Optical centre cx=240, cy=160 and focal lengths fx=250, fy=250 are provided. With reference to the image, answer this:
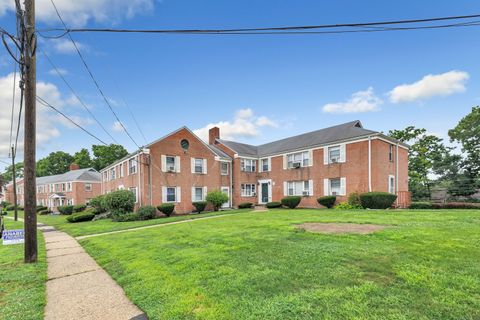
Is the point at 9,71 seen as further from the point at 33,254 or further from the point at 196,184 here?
the point at 196,184

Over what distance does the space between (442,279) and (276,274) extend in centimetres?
243

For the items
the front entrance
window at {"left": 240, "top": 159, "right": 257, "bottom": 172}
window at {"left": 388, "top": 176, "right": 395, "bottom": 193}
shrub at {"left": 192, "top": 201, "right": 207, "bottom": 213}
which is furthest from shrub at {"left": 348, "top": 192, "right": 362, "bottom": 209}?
shrub at {"left": 192, "top": 201, "right": 207, "bottom": 213}

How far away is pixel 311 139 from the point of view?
23578 millimetres

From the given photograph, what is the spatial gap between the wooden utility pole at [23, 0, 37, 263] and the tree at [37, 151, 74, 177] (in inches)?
3017

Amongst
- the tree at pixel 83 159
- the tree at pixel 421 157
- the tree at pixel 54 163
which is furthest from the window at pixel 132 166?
the tree at pixel 54 163

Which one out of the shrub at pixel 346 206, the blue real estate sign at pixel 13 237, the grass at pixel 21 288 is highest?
the blue real estate sign at pixel 13 237

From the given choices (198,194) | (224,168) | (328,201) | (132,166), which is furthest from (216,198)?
(328,201)

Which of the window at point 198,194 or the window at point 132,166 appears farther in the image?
the window at point 198,194

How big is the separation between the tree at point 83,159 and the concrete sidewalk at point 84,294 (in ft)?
213

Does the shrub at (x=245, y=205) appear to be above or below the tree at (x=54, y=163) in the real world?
below

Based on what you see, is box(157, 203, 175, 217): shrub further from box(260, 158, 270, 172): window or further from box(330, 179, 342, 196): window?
box(330, 179, 342, 196): window

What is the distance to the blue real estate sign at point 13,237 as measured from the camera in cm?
662

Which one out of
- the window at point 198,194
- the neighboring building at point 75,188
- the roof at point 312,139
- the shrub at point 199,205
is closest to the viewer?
the roof at point 312,139

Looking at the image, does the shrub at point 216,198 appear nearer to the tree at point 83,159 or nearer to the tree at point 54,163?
the tree at point 83,159
